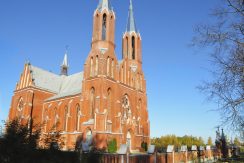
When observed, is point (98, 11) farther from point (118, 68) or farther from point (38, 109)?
point (38, 109)

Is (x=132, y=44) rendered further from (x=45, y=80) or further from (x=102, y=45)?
(x=45, y=80)

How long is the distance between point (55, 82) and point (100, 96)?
18.8 metres

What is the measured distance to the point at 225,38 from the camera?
966cm

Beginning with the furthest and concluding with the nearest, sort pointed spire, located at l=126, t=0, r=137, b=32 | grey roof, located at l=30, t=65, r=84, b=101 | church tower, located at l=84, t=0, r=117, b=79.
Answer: grey roof, located at l=30, t=65, r=84, b=101 → pointed spire, located at l=126, t=0, r=137, b=32 → church tower, located at l=84, t=0, r=117, b=79

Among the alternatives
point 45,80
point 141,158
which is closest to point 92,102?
point 45,80

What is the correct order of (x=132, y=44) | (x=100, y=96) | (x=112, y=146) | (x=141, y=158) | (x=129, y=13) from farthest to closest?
1. (x=129, y=13)
2. (x=132, y=44)
3. (x=100, y=96)
4. (x=112, y=146)
5. (x=141, y=158)

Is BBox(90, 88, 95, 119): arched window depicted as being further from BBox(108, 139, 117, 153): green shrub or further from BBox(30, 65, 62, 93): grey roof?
BBox(30, 65, 62, 93): grey roof

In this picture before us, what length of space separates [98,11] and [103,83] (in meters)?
12.2

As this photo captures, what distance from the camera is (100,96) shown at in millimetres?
30484

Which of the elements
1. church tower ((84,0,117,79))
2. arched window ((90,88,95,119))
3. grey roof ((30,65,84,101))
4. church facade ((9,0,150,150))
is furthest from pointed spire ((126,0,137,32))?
arched window ((90,88,95,119))

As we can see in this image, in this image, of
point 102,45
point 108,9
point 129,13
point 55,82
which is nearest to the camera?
point 102,45

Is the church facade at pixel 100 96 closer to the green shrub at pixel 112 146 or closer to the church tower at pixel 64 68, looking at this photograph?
the green shrub at pixel 112 146

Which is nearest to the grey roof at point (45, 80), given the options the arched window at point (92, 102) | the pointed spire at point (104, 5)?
the arched window at point (92, 102)

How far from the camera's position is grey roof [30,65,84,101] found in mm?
41681
